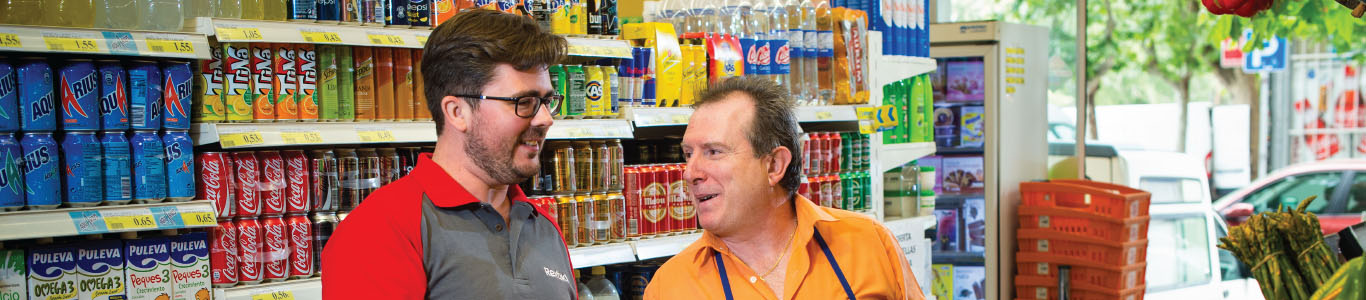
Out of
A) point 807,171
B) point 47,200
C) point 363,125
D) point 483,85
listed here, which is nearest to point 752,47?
point 807,171

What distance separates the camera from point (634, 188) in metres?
3.58

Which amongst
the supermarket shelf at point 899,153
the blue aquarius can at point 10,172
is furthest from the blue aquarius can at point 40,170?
the supermarket shelf at point 899,153

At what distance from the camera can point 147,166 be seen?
8.73 feet

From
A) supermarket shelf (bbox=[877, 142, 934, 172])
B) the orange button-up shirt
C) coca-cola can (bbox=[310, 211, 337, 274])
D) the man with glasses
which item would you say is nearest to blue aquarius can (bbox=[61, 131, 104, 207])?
coca-cola can (bbox=[310, 211, 337, 274])

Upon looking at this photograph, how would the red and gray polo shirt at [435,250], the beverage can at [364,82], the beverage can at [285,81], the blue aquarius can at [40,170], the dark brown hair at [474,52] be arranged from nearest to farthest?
1. the red and gray polo shirt at [435,250]
2. the dark brown hair at [474,52]
3. the blue aquarius can at [40,170]
4. the beverage can at [285,81]
5. the beverage can at [364,82]

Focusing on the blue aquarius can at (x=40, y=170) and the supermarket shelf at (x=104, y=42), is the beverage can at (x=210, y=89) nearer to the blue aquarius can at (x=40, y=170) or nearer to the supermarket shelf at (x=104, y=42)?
the supermarket shelf at (x=104, y=42)

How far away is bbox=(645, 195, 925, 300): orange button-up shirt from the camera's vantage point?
90.0 inches

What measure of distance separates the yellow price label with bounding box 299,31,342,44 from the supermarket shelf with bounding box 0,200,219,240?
49 centimetres

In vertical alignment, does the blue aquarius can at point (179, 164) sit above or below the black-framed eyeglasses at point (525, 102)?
below

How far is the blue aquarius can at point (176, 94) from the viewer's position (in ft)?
8.78

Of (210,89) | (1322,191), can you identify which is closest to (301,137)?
(210,89)

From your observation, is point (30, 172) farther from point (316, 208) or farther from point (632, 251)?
point (632, 251)

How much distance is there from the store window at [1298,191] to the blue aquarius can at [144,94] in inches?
354

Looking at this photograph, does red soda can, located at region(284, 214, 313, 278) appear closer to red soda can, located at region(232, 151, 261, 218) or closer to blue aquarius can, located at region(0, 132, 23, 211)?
red soda can, located at region(232, 151, 261, 218)
